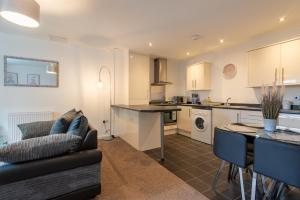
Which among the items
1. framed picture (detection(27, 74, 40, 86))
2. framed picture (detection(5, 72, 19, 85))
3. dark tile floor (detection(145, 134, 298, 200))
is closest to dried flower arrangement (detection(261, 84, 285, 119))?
dark tile floor (detection(145, 134, 298, 200))

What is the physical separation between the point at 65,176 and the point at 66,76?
299cm

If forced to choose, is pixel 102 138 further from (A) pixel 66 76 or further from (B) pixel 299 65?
(B) pixel 299 65

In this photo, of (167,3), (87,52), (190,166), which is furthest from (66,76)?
(190,166)

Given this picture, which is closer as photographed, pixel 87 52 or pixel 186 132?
pixel 87 52

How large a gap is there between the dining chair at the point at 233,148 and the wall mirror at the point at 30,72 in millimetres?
3716

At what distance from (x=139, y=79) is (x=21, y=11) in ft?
10.8

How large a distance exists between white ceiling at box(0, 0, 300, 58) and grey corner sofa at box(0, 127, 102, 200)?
188 centimetres

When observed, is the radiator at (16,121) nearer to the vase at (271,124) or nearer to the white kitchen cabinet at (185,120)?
the white kitchen cabinet at (185,120)

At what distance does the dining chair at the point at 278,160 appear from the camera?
3.92ft

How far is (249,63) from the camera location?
3340 millimetres

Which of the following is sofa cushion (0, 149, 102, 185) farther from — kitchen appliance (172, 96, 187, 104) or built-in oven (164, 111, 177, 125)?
kitchen appliance (172, 96, 187, 104)

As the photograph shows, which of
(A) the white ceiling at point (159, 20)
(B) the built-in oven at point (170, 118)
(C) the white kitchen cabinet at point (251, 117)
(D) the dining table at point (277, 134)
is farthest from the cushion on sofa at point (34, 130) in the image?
(C) the white kitchen cabinet at point (251, 117)

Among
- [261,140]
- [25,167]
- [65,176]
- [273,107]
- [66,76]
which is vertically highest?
[66,76]

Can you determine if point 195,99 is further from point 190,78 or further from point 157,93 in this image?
point 157,93
